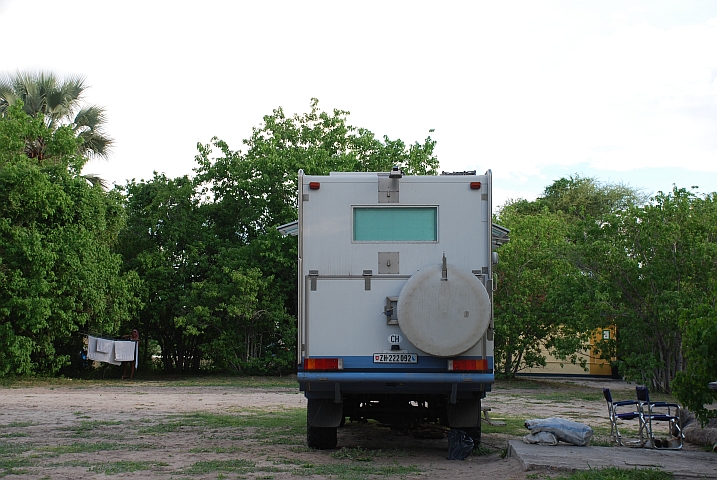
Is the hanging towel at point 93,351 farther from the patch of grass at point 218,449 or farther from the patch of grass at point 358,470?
the patch of grass at point 358,470

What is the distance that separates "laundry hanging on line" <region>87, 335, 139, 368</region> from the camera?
85.0ft

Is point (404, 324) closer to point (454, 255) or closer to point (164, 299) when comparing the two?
point (454, 255)

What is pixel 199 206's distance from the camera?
99.3 ft

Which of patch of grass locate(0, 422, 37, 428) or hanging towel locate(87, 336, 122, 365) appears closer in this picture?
patch of grass locate(0, 422, 37, 428)

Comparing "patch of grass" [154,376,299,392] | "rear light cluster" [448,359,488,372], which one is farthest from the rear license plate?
"patch of grass" [154,376,299,392]

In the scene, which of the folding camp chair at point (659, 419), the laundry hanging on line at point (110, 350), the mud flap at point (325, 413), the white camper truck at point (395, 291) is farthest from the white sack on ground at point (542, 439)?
the laundry hanging on line at point (110, 350)

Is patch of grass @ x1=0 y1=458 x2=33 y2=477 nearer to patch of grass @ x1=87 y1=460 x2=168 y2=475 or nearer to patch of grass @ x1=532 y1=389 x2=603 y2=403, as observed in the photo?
patch of grass @ x1=87 y1=460 x2=168 y2=475

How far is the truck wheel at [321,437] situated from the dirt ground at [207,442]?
13 centimetres

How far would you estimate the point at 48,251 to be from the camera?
22.9 m

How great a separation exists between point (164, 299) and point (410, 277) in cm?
2118

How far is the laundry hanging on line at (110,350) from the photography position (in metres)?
25.9

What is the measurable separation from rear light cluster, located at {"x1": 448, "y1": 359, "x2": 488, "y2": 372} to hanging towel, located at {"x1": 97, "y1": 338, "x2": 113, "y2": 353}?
752 inches

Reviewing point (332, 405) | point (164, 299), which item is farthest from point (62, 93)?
point (332, 405)

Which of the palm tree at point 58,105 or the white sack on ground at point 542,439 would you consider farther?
the palm tree at point 58,105
